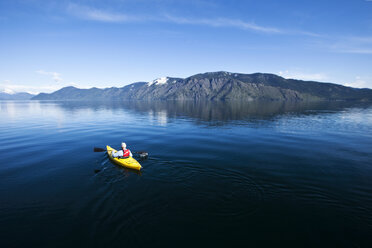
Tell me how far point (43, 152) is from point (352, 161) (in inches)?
1738

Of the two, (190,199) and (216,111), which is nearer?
(190,199)

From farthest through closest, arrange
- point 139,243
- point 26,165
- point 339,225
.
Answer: point 26,165, point 339,225, point 139,243

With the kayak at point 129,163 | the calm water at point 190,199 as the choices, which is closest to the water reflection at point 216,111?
the kayak at point 129,163

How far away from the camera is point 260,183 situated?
17172mm

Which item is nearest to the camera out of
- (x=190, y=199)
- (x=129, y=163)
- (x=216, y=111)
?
(x=190, y=199)

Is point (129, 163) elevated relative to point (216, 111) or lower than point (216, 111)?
lower

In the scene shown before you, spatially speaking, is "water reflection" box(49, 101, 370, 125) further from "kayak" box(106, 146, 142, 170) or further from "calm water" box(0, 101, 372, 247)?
"calm water" box(0, 101, 372, 247)

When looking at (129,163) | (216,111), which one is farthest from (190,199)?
(216,111)

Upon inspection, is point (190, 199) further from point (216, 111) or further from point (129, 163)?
point (216, 111)

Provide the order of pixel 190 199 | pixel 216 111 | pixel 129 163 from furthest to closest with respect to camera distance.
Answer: pixel 216 111
pixel 129 163
pixel 190 199

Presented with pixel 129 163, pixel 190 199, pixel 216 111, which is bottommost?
pixel 190 199

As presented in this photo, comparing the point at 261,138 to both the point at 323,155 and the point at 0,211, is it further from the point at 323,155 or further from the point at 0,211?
the point at 0,211

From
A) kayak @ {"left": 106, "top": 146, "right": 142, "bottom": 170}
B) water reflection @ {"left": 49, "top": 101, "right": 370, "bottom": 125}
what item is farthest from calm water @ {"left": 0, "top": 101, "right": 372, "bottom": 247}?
water reflection @ {"left": 49, "top": 101, "right": 370, "bottom": 125}

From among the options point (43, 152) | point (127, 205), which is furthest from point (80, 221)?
point (43, 152)
